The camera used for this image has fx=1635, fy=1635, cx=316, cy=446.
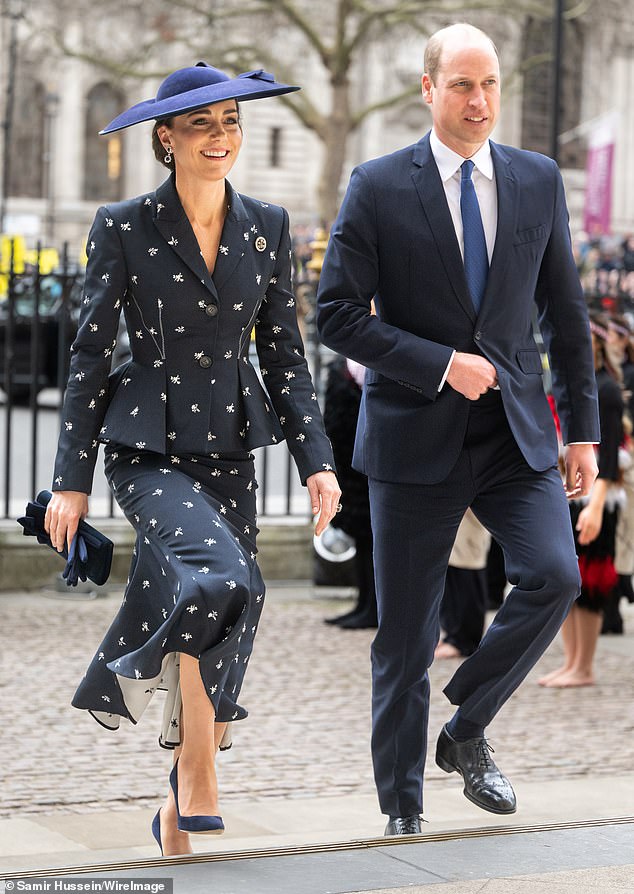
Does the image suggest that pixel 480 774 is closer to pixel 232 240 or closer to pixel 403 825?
pixel 403 825

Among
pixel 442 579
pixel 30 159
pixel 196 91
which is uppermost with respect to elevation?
pixel 30 159

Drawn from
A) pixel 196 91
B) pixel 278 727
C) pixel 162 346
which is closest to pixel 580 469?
pixel 162 346

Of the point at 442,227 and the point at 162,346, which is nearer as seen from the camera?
the point at 162,346

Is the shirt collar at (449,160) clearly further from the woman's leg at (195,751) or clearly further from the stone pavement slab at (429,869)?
the stone pavement slab at (429,869)

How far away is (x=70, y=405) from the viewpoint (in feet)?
13.3

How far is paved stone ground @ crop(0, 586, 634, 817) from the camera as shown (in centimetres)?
552

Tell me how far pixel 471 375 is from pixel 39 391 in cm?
1015

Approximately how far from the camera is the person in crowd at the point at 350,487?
8570 mm

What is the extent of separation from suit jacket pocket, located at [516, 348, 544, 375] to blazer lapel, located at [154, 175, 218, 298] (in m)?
0.85

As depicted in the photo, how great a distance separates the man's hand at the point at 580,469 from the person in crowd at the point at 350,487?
13.2 feet

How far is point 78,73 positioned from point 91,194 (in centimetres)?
472

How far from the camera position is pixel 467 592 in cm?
797

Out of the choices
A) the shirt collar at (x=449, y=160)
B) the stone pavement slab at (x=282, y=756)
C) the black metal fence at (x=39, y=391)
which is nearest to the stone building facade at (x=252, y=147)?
the black metal fence at (x=39, y=391)

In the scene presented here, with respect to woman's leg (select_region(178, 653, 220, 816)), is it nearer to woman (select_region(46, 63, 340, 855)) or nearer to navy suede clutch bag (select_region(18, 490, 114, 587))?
woman (select_region(46, 63, 340, 855))
